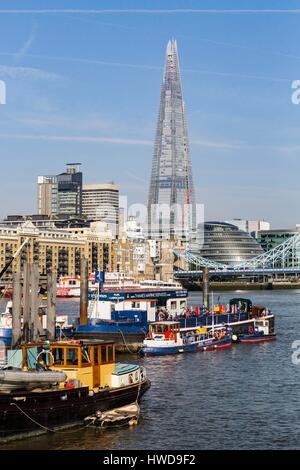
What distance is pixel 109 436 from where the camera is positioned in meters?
26.4

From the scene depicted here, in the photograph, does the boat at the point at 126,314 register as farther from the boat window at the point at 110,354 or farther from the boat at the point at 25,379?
the boat at the point at 25,379

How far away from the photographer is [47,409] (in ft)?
82.2

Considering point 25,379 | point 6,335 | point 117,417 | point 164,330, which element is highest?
point 164,330

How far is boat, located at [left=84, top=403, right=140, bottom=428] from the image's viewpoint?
2684cm

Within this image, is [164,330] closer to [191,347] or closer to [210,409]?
[191,347]

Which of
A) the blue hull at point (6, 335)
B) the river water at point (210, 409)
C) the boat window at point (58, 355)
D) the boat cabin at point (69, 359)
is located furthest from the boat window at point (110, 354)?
the blue hull at point (6, 335)

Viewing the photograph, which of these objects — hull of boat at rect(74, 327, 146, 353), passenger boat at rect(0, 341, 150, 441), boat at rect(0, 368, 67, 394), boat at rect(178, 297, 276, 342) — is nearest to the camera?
passenger boat at rect(0, 341, 150, 441)

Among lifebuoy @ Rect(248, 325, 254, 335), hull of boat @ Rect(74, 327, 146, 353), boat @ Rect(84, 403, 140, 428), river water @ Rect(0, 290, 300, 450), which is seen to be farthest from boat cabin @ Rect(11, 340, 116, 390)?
lifebuoy @ Rect(248, 325, 254, 335)

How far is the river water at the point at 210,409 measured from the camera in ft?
84.4

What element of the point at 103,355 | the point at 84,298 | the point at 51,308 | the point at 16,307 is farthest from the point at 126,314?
the point at 103,355

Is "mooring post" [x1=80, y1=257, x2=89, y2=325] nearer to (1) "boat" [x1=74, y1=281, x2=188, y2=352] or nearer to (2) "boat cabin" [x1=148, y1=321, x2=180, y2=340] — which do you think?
(1) "boat" [x1=74, y1=281, x2=188, y2=352]

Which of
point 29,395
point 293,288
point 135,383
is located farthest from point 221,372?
point 293,288

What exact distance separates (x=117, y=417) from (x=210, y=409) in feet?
15.9
